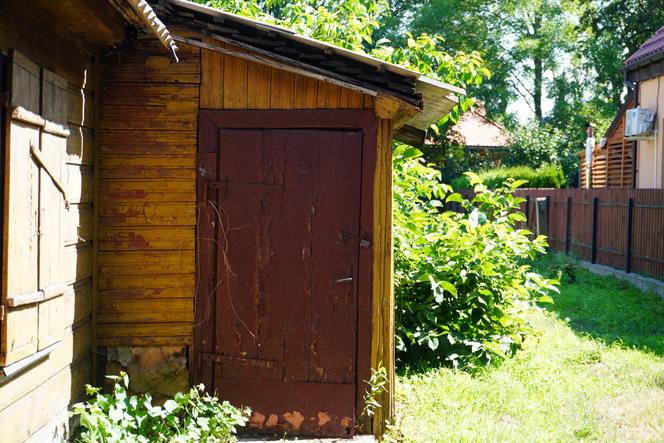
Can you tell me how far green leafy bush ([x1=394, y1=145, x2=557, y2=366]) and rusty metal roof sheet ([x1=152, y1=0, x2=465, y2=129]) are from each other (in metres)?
2.44

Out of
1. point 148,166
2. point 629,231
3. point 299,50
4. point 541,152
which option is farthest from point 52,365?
point 541,152

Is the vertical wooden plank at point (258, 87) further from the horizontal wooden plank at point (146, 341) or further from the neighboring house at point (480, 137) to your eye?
the neighboring house at point (480, 137)

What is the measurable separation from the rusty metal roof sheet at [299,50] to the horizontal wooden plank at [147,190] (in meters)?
1.08

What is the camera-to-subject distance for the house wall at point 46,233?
4.05m

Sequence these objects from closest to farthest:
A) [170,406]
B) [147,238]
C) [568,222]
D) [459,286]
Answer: [170,406] → [147,238] → [459,286] → [568,222]

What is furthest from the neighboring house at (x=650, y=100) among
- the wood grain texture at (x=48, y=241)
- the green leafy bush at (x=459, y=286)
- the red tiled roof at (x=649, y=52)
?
the wood grain texture at (x=48, y=241)

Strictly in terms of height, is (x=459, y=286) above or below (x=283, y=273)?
below

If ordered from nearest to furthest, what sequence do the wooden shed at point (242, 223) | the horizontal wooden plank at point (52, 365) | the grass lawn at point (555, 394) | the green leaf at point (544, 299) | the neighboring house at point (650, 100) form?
1. the horizontal wooden plank at point (52, 365)
2. the wooden shed at point (242, 223)
3. the grass lawn at point (555, 394)
4. the green leaf at point (544, 299)
5. the neighboring house at point (650, 100)

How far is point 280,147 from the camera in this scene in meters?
5.86

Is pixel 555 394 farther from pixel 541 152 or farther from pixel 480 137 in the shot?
pixel 480 137

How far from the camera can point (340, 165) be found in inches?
230

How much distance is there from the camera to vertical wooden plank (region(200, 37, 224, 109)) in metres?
5.88

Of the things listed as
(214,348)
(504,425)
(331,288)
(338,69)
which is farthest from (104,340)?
(504,425)

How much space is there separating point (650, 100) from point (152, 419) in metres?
15.6
